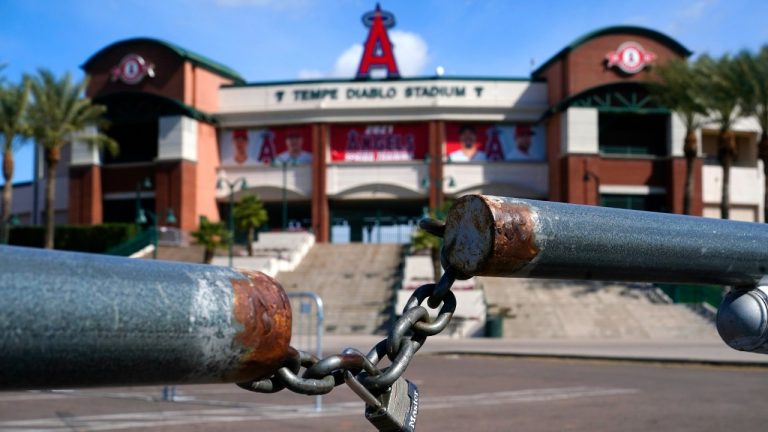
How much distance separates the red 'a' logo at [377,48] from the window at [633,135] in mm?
14489

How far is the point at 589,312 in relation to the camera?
34656mm

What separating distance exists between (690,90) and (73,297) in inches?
1687

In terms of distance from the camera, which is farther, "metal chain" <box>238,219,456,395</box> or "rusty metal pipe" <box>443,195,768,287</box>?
"rusty metal pipe" <box>443,195,768,287</box>

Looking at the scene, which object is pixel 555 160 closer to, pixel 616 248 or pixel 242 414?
pixel 242 414

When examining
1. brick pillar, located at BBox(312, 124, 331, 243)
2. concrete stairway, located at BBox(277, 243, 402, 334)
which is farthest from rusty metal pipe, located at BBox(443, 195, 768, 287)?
brick pillar, located at BBox(312, 124, 331, 243)

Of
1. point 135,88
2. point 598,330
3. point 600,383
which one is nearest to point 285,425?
point 600,383

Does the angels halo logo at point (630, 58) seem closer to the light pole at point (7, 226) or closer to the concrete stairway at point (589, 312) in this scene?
the concrete stairway at point (589, 312)

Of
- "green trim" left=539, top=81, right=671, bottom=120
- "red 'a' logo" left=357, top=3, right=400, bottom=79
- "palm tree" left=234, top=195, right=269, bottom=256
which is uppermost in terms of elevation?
"red 'a' logo" left=357, top=3, right=400, bottom=79

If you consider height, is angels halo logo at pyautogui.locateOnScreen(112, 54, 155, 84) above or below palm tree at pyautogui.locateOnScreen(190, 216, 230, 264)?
above

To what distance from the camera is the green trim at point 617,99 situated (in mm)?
51094

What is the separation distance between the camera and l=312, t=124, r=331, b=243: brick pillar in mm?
54312

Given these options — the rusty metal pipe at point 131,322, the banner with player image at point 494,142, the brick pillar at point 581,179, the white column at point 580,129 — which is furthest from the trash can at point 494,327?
the rusty metal pipe at point 131,322

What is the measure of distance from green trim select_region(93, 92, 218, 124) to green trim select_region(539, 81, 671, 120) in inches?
878

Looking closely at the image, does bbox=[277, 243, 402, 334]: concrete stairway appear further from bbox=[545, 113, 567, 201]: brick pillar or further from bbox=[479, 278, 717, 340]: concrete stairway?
bbox=[545, 113, 567, 201]: brick pillar
